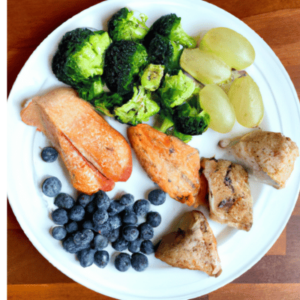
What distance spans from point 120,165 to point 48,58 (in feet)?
2.19

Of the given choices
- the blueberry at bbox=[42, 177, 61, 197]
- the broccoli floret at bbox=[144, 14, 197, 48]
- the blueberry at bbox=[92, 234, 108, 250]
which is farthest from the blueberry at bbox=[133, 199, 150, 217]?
the broccoli floret at bbox=[144, 14, 197, 48]

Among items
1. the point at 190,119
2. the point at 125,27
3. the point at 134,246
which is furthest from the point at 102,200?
the point at 125,27

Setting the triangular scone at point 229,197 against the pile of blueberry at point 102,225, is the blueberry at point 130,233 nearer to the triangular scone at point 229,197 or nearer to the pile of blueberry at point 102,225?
the pile of blueberry at point 102,225

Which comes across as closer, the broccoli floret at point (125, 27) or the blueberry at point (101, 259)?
the broccoli floret at point (125, 27)

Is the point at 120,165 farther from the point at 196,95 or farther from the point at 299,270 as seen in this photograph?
the point at 299,270

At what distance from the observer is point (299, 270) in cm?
158

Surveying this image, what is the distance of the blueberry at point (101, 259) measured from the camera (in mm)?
1337

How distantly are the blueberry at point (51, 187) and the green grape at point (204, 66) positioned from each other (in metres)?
Result: 0.90

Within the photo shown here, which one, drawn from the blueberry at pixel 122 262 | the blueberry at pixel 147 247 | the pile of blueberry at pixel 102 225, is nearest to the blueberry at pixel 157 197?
→ the pile of blueberry at pixel 102 225

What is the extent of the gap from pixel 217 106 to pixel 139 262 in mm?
922

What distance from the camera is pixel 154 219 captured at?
54.3 inches

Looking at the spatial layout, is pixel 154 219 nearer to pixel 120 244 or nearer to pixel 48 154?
pixel 120 244

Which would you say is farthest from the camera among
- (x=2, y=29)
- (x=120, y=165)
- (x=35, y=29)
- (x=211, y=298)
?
(x=211, y=298)

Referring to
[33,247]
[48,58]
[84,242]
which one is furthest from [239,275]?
[48,58]
